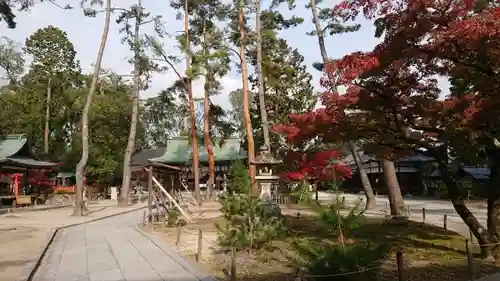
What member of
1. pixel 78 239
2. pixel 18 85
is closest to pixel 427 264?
pixel 78 239

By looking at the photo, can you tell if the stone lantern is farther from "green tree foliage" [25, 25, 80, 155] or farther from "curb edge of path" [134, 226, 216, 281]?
"green tree foliage" [25, 25, 80, 155]

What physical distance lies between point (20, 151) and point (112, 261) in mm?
26730

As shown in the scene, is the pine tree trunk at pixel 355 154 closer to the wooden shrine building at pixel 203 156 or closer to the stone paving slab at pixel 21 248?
the stone paving slab at pixel 21 248

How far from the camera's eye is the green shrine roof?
39469 mm

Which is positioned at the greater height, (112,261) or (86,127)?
(86,127)

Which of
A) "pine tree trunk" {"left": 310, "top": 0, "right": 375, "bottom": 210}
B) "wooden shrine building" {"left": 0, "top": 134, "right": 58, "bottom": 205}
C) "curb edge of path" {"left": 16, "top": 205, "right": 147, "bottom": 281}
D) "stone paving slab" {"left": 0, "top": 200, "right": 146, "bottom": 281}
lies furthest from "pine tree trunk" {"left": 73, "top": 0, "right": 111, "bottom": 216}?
"pine tree trunk" {"left": 310, "top": 0, "right": 375, "bottom": 210}

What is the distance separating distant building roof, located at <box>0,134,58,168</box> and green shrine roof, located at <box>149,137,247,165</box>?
33.0 feet

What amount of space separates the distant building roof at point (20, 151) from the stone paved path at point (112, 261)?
19321 millimetres

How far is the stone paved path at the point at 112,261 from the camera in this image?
7.84 m

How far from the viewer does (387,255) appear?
806cm

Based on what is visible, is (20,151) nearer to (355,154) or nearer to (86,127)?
(86,127)

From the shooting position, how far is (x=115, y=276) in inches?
309

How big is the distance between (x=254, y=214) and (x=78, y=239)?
5.68m

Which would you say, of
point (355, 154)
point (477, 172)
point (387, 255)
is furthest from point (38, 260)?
point (477, 172)
